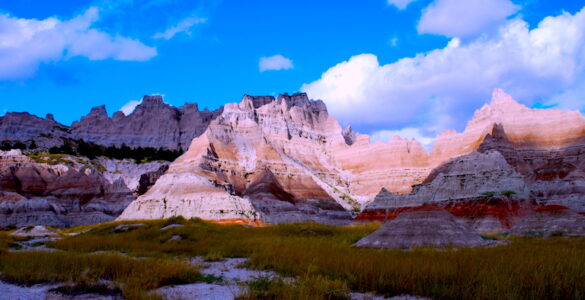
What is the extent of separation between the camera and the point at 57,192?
81562 millimetres

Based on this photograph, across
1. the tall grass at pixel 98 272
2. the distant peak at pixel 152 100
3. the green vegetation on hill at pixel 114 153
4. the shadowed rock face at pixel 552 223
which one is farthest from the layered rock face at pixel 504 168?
the distant peak at pixel 152 100

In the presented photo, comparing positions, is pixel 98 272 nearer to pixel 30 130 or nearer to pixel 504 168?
pixel 504 168

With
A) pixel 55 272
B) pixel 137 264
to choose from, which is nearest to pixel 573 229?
pixel 137 264

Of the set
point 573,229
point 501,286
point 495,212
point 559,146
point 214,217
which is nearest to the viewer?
point 501,286

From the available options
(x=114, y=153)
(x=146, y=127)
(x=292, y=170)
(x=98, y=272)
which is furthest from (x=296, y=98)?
(x=98, y=272)

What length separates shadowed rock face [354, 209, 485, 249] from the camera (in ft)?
56.4

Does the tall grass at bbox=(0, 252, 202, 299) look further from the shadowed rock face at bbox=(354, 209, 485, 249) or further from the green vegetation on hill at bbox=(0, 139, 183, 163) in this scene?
the green vegetation on hill at bbox=(0, 139, 183, 163)

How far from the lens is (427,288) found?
29.1ft

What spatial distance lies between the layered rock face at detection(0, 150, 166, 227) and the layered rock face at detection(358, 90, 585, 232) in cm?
5544

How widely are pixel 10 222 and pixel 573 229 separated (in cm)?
8006

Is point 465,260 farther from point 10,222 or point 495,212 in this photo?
point 10,222

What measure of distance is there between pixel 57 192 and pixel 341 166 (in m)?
76.5

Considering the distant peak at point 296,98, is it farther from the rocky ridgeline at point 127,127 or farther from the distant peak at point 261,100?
the rocky ridgeline at point 127,127

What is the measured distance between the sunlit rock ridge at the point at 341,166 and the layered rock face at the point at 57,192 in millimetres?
14681
